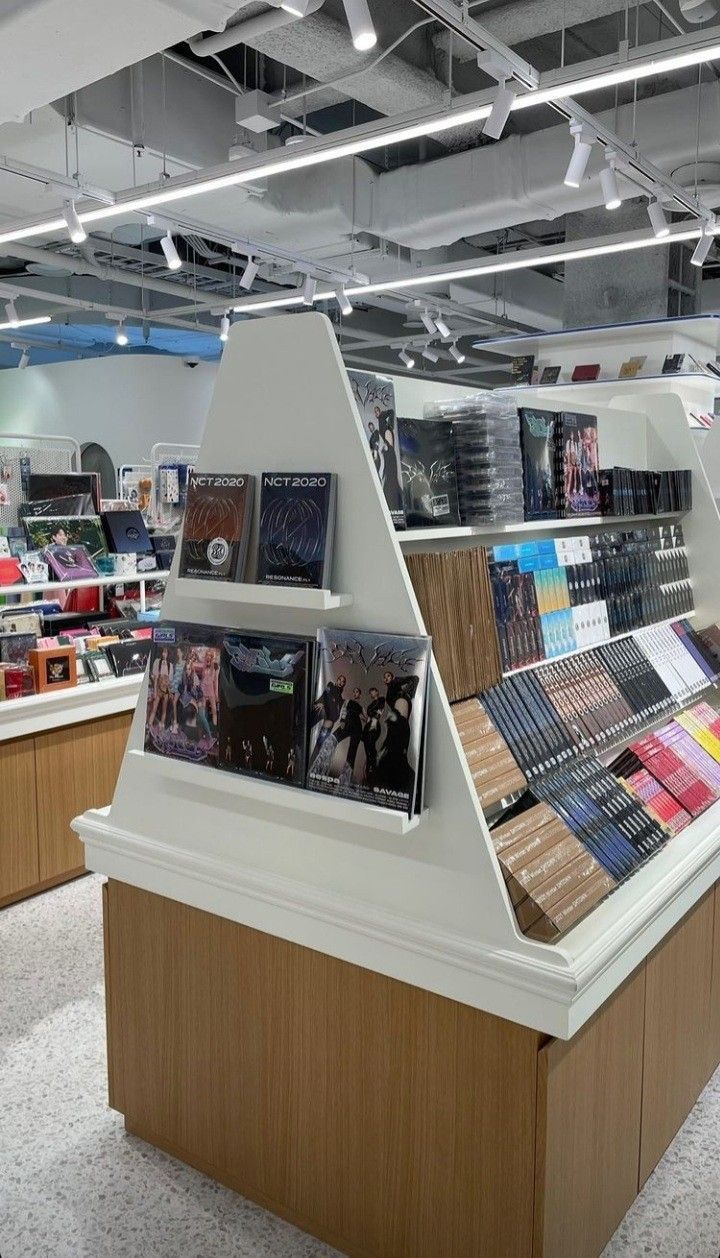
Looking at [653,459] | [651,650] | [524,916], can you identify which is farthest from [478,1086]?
[653,459]

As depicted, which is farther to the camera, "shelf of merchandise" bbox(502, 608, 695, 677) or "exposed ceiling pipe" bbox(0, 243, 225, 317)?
"exposed ceiling pipe" bbox(0, 243, 225, 317)

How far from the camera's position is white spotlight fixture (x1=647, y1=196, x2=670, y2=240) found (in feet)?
18.4

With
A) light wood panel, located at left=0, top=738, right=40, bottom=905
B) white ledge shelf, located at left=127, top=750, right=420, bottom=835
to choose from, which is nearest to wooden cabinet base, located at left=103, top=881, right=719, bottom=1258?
white ledge shelf, located at left=127, top=750, right=420, bottom=835

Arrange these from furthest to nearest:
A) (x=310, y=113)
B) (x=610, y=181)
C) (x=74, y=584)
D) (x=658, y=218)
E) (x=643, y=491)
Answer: (x=310, y=113) → (x=658, y=218) → (x=610, y=181) → (x=74, y=584) → (x=643, y=491)

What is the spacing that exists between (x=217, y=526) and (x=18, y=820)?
245 cm

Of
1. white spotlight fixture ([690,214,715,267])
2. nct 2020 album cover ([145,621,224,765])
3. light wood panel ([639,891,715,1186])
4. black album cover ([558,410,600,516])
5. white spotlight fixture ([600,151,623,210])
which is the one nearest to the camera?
nct 2020 album cover ([145,621,224,765])

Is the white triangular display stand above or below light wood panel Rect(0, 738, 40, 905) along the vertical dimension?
above

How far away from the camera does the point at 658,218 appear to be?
5664 mm

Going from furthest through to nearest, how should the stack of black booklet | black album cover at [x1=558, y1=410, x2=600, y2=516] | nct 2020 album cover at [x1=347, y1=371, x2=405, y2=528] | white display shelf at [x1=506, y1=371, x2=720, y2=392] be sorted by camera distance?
white display shelf at [x1=506, y1=371, x2=720, y2=392]
the stack of black booklet
black album cover at [x1=558, y1=410, x2=600, y2=516]
nct 2020 album cover at [x1=347, y1=371, x2=405, y2=528]

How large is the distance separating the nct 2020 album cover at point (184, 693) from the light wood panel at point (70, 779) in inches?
81.1

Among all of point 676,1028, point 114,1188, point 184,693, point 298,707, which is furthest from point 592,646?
point 114,1188

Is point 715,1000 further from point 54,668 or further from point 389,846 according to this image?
point 54,668

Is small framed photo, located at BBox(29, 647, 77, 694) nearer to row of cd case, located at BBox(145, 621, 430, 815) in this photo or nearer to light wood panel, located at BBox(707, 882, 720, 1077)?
row of cd case, located at BBox(145, 621, 430, 815)

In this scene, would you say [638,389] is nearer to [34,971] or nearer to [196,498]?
[196,498]
